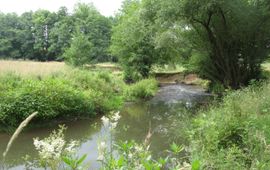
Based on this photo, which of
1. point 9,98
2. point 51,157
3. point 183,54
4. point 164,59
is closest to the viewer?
point 51,157

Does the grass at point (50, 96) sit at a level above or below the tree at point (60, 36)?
below

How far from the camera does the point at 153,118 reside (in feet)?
40.3

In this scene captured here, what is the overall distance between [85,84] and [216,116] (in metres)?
7.70

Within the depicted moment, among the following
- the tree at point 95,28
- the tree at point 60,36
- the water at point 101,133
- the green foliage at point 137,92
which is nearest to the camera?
the water at point 101,133

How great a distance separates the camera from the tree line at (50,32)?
1843 inches

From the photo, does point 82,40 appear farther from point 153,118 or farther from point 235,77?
point 153,118

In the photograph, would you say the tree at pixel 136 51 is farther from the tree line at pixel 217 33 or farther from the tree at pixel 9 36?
A: the tree at pixel 9 36

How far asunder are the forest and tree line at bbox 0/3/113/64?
576 inches

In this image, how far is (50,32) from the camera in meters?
51.6

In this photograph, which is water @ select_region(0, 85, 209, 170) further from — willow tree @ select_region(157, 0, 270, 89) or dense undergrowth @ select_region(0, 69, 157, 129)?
willow tree @ select_region(157, 0, 270, 89)

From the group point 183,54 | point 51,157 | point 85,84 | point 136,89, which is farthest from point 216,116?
point 183,54

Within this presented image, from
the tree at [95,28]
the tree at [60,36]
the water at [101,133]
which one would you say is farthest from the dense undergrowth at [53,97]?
the tree at [60,36]

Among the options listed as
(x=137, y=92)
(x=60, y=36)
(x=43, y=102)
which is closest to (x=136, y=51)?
(x=137, y=92)

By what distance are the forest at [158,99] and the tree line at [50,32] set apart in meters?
14.6
